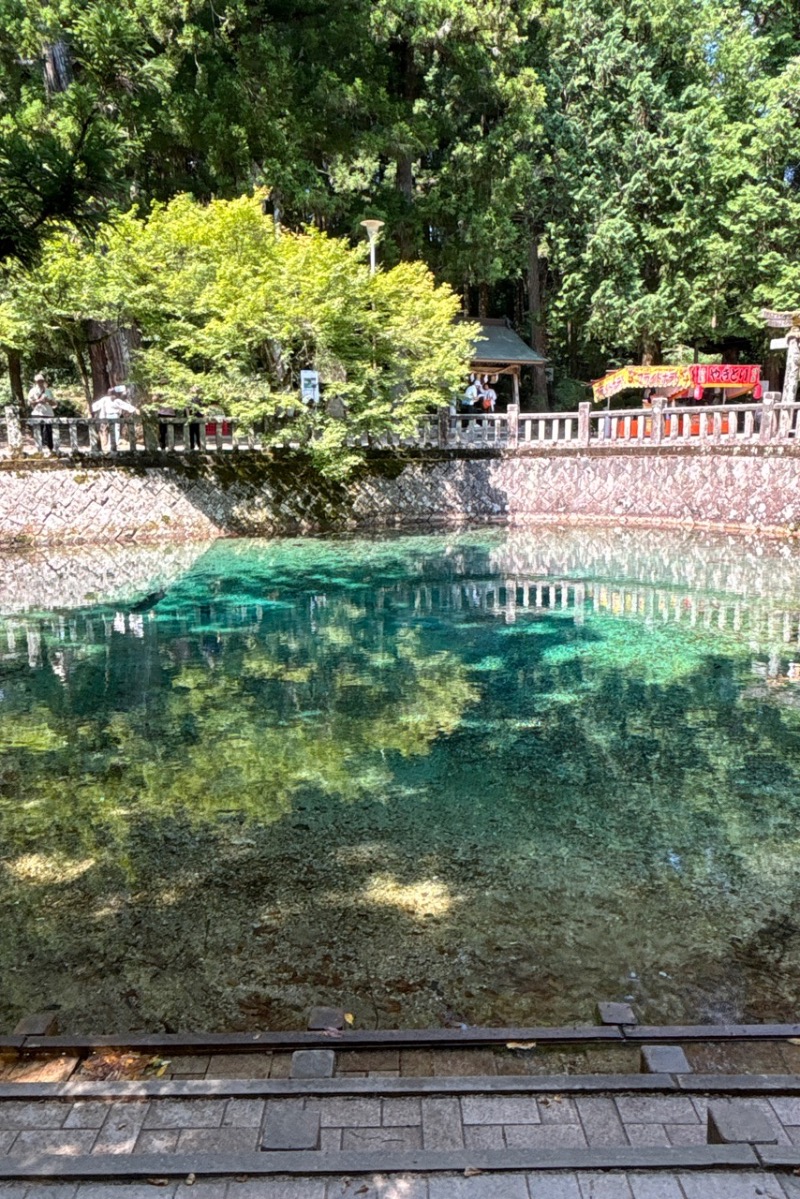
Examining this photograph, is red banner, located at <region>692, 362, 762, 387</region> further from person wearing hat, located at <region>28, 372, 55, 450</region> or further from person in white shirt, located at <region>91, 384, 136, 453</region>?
person wearing hat, located at <region>28, 372, 55, 450</region>

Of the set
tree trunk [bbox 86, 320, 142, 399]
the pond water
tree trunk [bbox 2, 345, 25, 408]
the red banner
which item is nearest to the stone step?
the pond water

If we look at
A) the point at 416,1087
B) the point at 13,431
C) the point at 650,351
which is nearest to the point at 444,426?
the point at 13,431

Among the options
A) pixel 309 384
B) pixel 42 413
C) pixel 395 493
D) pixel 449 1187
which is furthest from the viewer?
pixel 395 493

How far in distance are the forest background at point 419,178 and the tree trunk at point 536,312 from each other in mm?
81

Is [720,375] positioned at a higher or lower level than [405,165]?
lower

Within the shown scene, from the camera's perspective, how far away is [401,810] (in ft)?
16.0

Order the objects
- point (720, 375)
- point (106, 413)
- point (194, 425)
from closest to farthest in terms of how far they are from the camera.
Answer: point (106, 413) → point (194, 425) → point (720, 375)

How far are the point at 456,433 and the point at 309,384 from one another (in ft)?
12.7

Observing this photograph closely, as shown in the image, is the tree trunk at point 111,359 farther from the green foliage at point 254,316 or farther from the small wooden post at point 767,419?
the small wooden post at point 767,419

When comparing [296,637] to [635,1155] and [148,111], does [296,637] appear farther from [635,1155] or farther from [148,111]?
[148,111]

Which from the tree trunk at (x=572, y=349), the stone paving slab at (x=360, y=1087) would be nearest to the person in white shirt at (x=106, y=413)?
the stone paving slab at (x=360, y=1087)

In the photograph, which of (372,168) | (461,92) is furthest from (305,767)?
(461,92)

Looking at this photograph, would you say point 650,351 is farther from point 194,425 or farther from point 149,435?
point 149,435

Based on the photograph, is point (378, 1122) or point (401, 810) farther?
point (401, 810)
